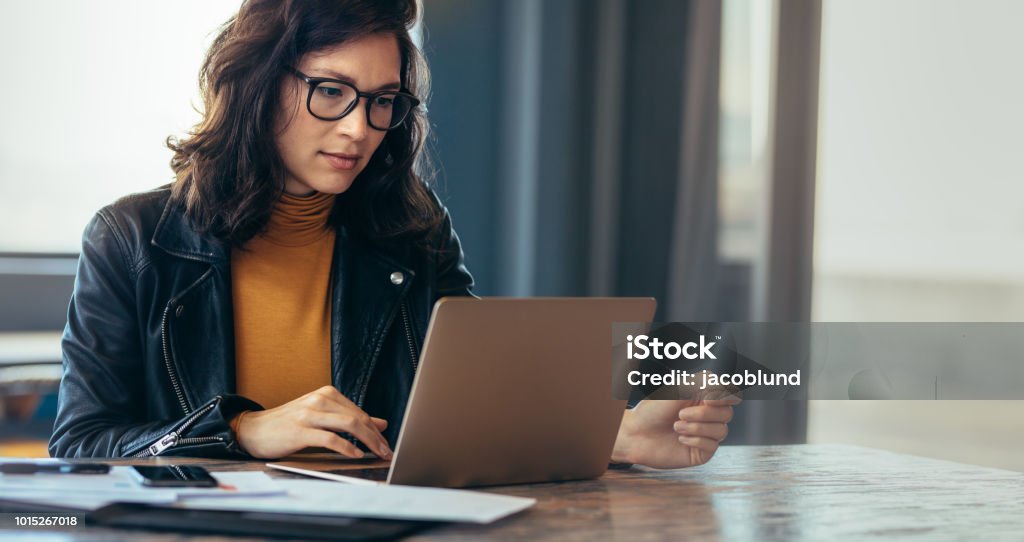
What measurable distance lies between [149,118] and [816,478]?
369 centimetres

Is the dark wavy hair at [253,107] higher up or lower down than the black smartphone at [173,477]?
higher up

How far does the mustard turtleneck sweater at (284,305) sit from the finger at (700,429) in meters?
0.69

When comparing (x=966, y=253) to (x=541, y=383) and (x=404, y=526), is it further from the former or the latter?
(x=404, y=526)

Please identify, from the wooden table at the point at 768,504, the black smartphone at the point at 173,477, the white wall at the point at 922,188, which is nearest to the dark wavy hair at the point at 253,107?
the wooden table at the point at 768,504

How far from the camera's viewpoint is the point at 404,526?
915 millimetres

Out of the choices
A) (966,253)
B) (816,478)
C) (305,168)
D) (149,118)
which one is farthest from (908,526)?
(149,118)

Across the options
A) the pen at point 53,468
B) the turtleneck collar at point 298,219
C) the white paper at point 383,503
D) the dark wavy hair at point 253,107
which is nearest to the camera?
the white paper at point 383,503

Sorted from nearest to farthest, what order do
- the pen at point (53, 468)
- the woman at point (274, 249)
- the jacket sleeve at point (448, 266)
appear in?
the pen at point (53, 468) → the woman at point (274, 249) → the jacket sleeve at point (448, 266)

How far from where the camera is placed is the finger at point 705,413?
1327 mm

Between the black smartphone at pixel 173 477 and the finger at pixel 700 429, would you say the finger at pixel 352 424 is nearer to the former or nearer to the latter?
the black smartphone at pixel 173 477

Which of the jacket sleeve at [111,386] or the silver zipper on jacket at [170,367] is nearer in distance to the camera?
the jacket sleeve at [111,386]

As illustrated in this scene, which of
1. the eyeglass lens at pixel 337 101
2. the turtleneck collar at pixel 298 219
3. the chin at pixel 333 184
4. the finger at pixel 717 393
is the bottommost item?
the finger at pixel 717 393

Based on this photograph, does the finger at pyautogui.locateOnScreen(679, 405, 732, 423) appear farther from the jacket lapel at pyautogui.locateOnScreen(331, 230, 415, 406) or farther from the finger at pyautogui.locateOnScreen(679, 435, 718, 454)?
the jacket lapel at pyautogui.locateOnScreen(331, 230, 415, 406)

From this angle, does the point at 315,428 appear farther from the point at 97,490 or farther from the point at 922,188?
the point at 922,188
